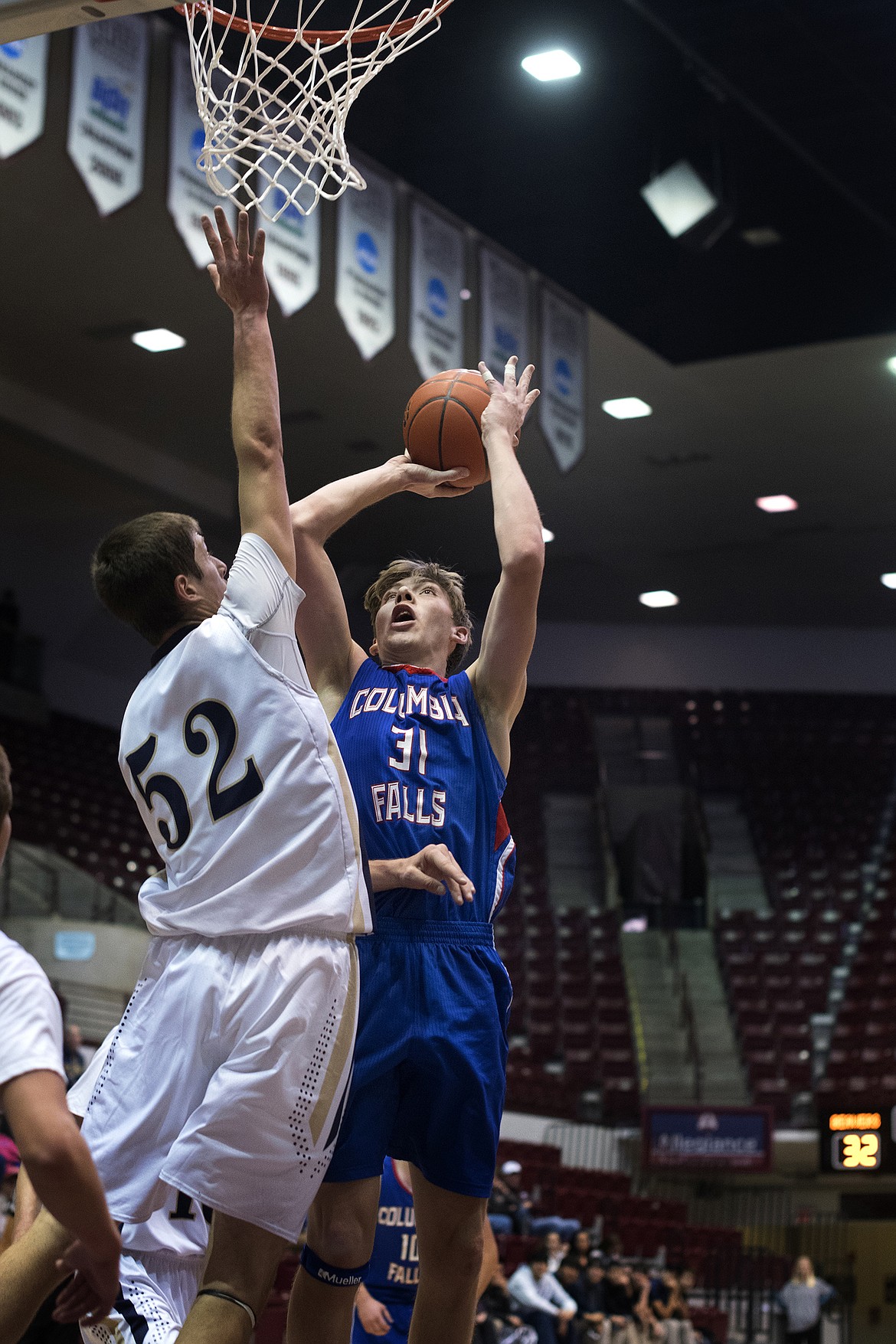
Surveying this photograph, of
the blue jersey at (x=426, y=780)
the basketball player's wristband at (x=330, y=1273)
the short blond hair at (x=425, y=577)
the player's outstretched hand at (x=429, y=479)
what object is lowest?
the basketball player's wristband at (x=330, y=1273)

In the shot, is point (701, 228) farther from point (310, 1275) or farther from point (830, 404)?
point (310, 1275)

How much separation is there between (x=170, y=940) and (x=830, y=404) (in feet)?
45.5

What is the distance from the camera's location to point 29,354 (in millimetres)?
14180

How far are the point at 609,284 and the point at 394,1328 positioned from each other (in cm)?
1085

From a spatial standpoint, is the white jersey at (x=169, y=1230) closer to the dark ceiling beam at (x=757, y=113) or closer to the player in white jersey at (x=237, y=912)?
the player in white jersey at (x=237, y=912)

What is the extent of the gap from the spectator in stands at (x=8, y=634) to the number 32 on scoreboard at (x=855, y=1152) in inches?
453

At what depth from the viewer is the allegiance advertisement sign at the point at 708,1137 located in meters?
14.6

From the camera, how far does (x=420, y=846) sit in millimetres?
3234

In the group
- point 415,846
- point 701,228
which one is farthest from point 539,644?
point 415,846

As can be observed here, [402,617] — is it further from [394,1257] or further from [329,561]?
[394,1257]

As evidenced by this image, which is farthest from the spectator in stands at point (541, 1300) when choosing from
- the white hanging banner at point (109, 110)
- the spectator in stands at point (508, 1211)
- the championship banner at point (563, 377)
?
the white hanging banner at point (109, 110)

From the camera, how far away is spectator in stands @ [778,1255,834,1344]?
43.8ft

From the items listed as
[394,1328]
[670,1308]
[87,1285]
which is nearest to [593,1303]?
[670,1308]

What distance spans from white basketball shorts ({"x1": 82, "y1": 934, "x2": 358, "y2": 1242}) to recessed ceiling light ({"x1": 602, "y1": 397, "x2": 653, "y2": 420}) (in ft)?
43.7
